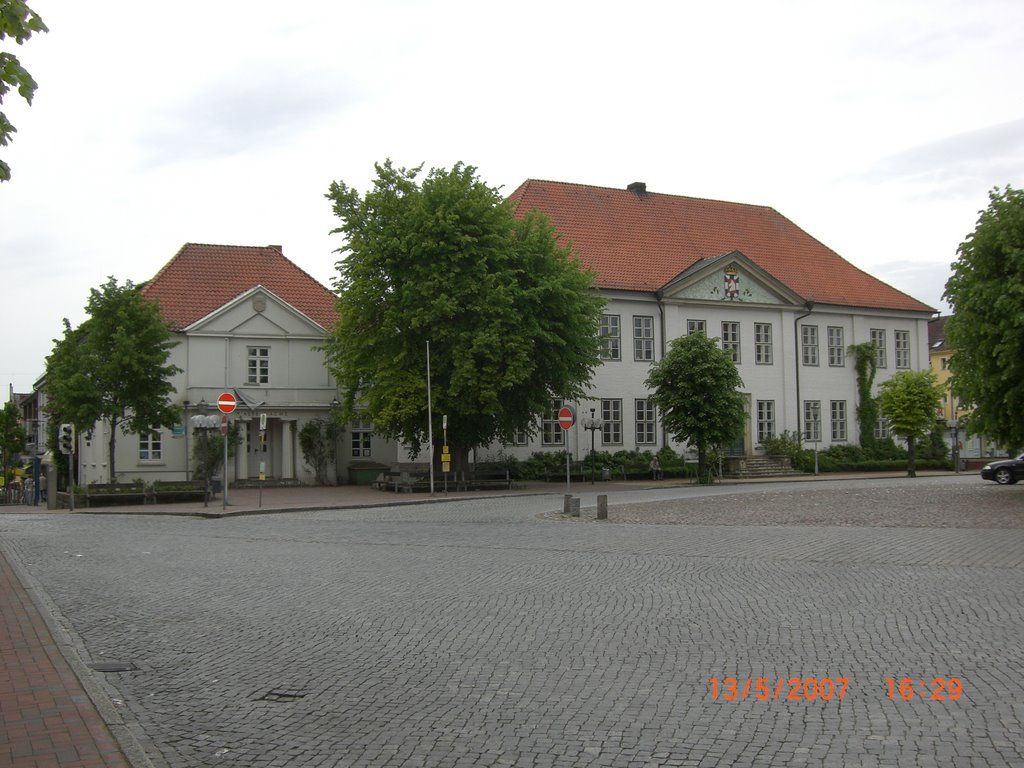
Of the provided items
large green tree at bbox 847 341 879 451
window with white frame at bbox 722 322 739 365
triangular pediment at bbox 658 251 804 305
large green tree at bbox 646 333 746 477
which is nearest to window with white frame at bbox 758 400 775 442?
window with white frame at bbox 722 322 739 365

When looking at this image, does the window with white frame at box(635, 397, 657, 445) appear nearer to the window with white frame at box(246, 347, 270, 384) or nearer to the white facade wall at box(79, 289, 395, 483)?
the white facade wall at box(79, 289, 395, 483)

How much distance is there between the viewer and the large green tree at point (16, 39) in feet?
21.7

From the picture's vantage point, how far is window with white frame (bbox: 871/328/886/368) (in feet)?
178

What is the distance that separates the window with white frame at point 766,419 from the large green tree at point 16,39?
46.3m

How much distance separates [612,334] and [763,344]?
8.55 meters

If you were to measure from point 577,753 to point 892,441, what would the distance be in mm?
50426

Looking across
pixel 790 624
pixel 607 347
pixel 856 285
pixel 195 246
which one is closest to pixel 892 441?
pixel 856 285

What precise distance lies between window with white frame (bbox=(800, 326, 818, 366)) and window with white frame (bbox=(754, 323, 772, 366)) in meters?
1.96

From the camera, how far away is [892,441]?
52.8m

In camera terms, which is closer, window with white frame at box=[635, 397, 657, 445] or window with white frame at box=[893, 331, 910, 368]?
window with white frame at box=[635, 397, 657, 445]

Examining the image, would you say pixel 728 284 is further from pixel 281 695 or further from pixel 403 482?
pixel 281 695

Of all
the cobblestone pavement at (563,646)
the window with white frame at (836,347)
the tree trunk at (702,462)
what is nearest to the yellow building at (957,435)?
the window with white frame at (836,347)

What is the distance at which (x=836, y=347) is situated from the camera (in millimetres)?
53281

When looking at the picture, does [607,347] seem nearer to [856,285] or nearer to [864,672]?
[856,285]
